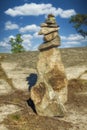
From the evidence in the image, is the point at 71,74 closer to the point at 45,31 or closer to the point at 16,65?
the point at 16,65

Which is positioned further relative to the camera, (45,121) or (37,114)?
(37,114)

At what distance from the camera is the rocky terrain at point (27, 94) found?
39.0 ft

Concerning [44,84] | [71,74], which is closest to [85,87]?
[71,74]

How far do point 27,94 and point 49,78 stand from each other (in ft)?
7.19

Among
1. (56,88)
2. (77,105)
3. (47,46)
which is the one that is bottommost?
(77,105)

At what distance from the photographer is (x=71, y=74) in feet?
65.7

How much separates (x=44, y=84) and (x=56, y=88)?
1.76m

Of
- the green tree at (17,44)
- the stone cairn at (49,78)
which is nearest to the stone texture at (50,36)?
the stone cairn at (49,78)

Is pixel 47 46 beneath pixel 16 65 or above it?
above

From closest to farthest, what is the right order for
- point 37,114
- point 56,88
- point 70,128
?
point 70,128 < point 37,114 < point 56,88

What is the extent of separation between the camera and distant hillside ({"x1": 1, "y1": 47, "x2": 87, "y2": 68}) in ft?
74.5

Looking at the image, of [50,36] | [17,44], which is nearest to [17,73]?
[50,36]

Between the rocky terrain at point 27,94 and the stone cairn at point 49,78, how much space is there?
16.9 inches

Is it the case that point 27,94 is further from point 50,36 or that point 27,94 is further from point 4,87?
point 50,36
